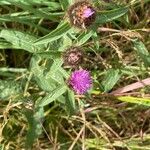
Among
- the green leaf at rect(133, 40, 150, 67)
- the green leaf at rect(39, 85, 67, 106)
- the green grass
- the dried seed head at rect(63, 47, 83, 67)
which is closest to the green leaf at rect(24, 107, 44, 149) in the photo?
the green grass

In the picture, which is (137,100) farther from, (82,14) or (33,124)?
(82,14)

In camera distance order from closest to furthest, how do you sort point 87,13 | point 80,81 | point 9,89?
point 87,13 → point 80,81 → point 9,89

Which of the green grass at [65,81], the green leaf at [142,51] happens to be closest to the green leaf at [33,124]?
the green grass at [65,81]

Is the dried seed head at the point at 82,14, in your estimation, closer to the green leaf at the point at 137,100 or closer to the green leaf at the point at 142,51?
the green leaf at the point at 142,51

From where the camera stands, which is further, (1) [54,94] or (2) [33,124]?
(2) [33,124]

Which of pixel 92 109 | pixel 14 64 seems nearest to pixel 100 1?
pixel 92 109

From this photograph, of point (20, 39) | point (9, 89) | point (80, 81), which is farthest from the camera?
A: point (9, 89)

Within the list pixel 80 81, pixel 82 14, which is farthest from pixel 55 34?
pixel 80 81

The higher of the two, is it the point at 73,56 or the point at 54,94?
the point at 73,56
